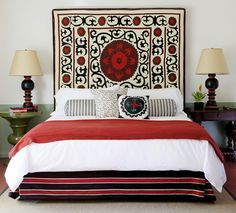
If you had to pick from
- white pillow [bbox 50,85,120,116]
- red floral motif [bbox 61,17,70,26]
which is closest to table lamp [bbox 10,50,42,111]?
white pillow [bbox 50,85,120,116]

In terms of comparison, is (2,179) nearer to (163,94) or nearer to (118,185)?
(118,185)

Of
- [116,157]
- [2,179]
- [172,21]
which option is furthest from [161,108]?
[2,179]

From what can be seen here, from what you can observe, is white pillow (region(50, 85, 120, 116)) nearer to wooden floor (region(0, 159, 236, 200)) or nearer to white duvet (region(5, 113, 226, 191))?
wooden floor (region(0, 159, 236, 200))

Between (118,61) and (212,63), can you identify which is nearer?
(212,63)

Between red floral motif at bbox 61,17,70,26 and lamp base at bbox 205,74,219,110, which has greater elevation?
red floral motif at bbox 61,17,70,26

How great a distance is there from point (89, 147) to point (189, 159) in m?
Answer: 0.83

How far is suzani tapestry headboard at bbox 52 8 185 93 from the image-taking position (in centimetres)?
507

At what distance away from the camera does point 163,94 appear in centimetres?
474

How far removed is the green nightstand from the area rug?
1480 millimetres

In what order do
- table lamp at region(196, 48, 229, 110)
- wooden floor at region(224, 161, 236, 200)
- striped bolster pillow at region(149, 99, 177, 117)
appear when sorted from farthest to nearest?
table lamp at region(196, 48, 229, 110)
striped bolster pillow at region(149, 99, 177, 117)
wooden floor at region(224, 161, 236, 200)

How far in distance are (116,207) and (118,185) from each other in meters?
0.18
